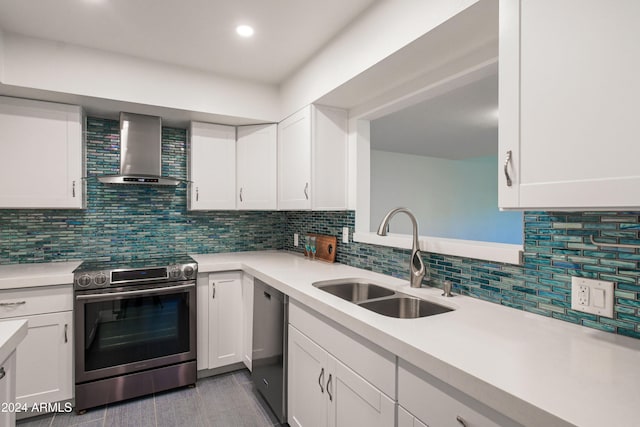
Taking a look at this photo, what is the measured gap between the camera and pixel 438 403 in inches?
37.4

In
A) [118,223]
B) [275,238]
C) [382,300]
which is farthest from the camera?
[275,238]

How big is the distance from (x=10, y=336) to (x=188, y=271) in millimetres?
1292

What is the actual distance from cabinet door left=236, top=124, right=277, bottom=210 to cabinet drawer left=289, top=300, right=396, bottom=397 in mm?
1314

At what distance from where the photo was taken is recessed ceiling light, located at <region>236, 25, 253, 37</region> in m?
1.96

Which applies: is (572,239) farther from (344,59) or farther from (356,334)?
(344,59)

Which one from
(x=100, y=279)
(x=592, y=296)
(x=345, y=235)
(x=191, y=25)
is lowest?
(x=100, y=279)

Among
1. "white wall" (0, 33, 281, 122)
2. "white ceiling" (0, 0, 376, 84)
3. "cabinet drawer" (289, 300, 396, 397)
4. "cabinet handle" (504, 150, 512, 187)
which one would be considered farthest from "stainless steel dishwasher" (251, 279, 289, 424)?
"white ceiling" (0, 0, 376, 84)

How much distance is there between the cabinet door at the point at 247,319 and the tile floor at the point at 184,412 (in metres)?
0.24

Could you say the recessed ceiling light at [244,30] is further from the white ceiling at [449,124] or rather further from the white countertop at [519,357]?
the white countertop at [519,357]

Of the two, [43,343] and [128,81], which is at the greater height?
[128,81]

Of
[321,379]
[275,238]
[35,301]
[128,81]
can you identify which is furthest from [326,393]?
[128,81]

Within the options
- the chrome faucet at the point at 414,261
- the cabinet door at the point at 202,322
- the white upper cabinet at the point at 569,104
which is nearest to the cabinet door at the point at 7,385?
the cabinet door at the point at 202,322

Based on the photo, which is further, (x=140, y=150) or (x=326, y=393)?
(x=140, y=150)

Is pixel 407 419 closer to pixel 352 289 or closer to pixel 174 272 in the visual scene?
pixel 352 289
